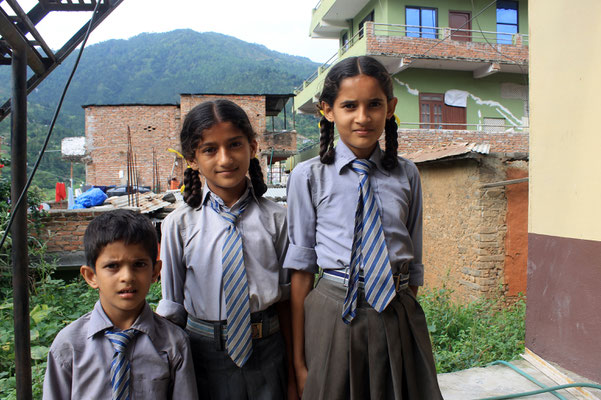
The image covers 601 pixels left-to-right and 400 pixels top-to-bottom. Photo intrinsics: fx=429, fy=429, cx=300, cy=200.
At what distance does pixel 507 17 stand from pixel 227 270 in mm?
18443

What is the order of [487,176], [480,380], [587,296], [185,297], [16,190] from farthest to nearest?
[487,176], [480,380], [587,296], [16,190], [185,297]

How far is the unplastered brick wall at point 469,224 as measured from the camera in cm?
583

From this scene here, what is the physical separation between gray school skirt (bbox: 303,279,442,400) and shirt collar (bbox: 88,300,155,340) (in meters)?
0.60

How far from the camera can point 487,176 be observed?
19.1ft

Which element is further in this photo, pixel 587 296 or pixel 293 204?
pixel 587 296

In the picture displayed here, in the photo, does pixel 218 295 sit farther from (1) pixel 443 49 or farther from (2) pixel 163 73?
(2) pixel 163 73

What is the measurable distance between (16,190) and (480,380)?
3.18 metres

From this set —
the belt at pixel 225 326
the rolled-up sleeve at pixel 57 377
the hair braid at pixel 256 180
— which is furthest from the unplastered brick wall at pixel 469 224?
the rolled-up sleeve at pixel 57 377

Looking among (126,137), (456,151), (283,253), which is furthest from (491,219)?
(126,137)

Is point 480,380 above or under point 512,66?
under

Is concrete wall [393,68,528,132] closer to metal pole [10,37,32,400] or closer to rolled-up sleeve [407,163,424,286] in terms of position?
rolled-up sleeve [407,163,424,286]

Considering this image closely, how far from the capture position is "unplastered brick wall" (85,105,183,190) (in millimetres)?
19469

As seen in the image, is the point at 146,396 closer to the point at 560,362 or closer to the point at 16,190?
the point at 16,190

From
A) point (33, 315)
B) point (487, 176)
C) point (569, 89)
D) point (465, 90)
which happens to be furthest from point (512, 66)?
point (33, 315)
